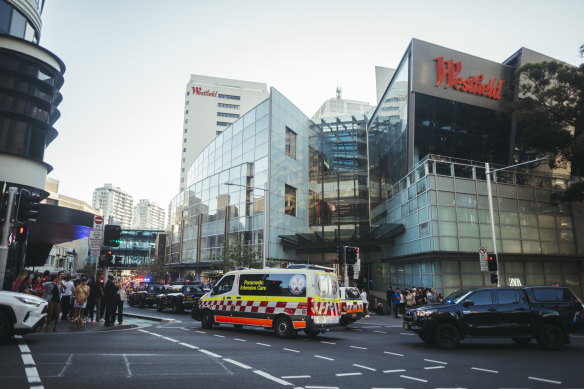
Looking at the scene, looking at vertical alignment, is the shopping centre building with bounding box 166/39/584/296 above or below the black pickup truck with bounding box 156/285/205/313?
above

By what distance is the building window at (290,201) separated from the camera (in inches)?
1683

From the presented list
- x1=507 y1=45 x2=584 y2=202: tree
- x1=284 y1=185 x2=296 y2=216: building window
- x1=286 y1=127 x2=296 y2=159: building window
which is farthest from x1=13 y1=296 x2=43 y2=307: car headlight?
x1=286 y1=127 x2=296 y2=159: building window

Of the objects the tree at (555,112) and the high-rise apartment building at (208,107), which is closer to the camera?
the tree at (555,112)

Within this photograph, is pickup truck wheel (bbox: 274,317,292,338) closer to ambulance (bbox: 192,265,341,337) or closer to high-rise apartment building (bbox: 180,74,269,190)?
ambulance (bbox: 192,265,341,337)

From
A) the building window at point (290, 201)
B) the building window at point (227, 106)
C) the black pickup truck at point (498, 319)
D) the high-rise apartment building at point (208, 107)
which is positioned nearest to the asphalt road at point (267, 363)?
the black pickup truck at point (498, 319)

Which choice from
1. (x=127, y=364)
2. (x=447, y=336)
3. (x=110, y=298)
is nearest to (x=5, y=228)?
(x=110, y=298)

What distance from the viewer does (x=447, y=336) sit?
11.6 meters

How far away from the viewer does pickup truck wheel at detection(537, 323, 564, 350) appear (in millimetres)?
11398

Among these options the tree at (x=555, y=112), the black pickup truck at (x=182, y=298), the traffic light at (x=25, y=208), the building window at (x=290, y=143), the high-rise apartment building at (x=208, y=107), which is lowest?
the black pickup truck at (x=182, y=298)

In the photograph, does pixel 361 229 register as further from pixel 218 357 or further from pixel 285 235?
pixel 218 357

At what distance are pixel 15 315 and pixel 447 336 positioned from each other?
1126 cm

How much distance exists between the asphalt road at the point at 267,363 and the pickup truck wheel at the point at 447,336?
301mm

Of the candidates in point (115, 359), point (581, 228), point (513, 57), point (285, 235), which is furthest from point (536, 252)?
point (115, 359)

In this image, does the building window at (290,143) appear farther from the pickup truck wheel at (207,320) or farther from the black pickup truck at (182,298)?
the pickup truck wheel at (207,320)
